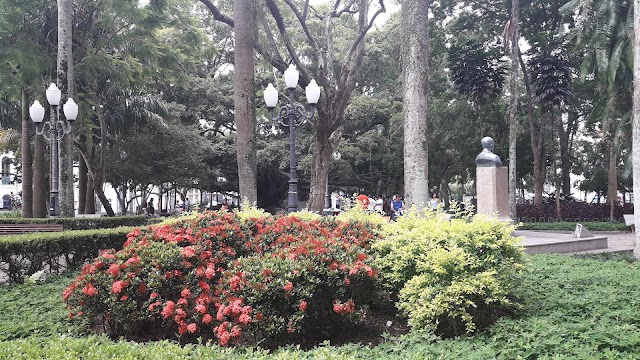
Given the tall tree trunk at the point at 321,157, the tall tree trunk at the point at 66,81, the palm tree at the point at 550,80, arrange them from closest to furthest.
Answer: the tall tree trunk at the point at 66,81
the tall tree trunk at the point at 321,157
the palm tree at the point at 550,80

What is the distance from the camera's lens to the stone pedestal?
12.0 meters

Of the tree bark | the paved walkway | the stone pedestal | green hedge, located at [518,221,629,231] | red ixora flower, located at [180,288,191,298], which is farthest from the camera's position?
green hedge, located at [518,221,629,231]

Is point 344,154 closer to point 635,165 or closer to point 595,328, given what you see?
point 635,165

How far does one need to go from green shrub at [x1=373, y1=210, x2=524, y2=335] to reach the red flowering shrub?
1.21 ft

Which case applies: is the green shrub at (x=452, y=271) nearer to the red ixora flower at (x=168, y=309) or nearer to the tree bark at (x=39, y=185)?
the red ixora flower at (x=168, y=309)

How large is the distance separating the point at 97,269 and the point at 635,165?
819 centimetres

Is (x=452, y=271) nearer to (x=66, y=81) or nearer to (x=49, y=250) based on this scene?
(x=49, y=250)

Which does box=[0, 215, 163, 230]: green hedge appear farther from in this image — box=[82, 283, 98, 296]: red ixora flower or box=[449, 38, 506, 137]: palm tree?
box=[449, 38, 506, 137]: palm tree

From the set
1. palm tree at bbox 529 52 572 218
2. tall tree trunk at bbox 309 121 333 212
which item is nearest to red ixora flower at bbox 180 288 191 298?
tall tree trunk at bbox 309 121 333 212

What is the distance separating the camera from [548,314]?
461 cm

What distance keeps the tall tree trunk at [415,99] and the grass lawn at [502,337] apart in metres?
2.77

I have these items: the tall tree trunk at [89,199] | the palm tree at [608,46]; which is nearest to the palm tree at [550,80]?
the palm tree at [608,46]

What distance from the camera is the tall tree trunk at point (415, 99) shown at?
8.48m

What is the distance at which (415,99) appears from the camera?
28.3 feet
